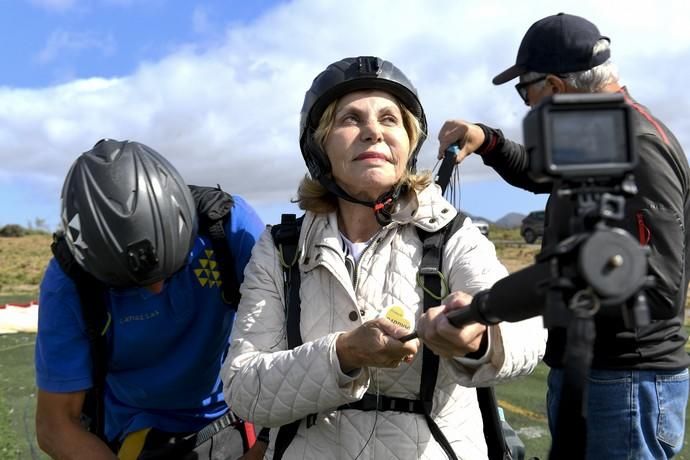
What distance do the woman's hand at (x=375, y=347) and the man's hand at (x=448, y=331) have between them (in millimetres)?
139

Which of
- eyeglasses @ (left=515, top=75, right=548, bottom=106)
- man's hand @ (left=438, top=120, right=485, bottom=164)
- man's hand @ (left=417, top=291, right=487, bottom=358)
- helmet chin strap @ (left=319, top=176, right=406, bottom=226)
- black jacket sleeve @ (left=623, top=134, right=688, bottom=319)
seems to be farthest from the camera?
man's hand @ (left=438, top=120, right=485, bottom=164)

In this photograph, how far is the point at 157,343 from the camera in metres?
3.44

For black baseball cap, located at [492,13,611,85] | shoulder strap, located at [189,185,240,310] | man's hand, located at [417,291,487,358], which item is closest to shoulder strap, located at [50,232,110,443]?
shoulder strap, located at [189,185,240,310]

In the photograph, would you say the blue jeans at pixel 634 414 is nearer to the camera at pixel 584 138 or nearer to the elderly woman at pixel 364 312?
the elderly woman at pixel 364 312

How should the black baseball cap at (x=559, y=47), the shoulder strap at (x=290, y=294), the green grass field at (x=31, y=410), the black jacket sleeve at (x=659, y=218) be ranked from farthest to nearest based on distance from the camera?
the green grass field at (x=31, y=410)
the black baseball cap at (x=559, y=47)
the black jacket sleeve at (x=659, y=218)
the shoulder strap at (x=290, y=294)

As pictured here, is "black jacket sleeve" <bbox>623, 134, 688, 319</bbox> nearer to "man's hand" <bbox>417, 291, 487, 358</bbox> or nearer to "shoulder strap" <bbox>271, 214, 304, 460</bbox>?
"man's hand" <bbox>417, 291, 487, 358</bbox>

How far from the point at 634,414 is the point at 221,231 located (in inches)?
81.1

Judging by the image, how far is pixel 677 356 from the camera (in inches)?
133

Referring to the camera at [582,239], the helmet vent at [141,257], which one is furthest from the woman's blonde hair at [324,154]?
the camera at [582,239]

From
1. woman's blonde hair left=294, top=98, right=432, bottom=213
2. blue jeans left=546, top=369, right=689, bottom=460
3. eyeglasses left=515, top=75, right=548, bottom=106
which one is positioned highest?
eyeglasses left=515, top=75, right=548, bottom=106

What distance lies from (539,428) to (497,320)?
19.8 feet

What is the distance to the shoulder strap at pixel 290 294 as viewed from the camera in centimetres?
275

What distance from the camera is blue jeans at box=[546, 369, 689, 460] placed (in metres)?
3.28

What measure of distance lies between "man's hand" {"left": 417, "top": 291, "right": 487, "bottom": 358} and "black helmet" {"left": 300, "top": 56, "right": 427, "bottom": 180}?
106 centimetres
